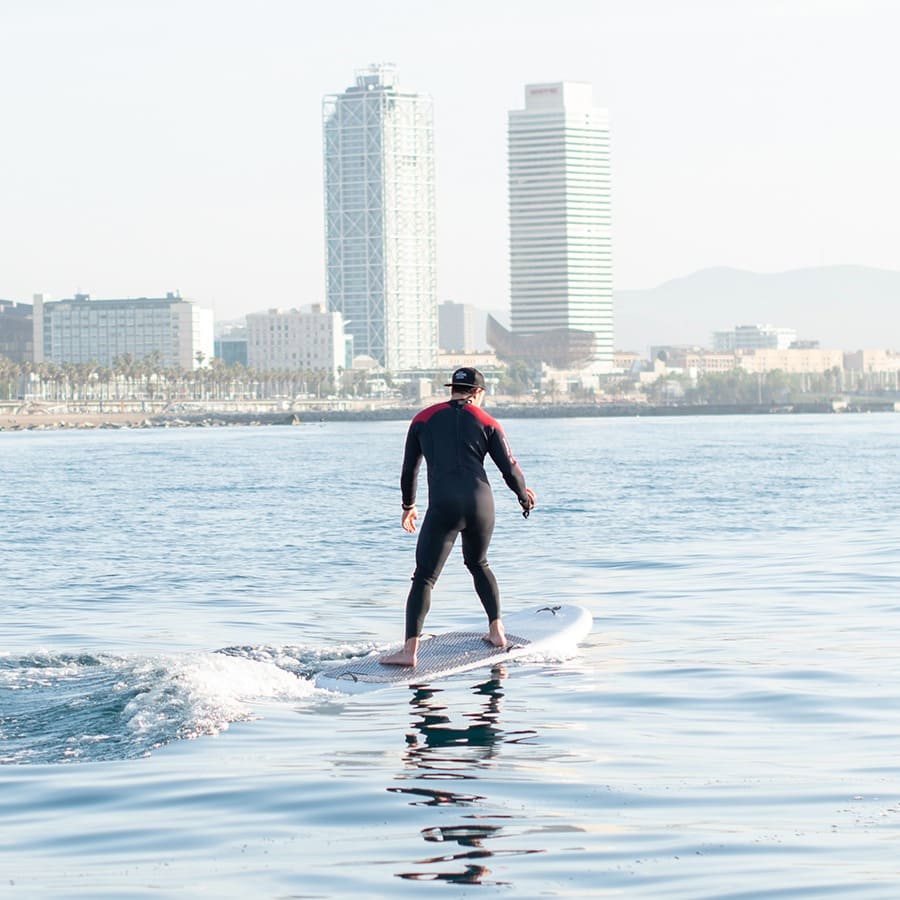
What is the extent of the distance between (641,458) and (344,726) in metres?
72.3

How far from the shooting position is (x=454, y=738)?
10.6 metres

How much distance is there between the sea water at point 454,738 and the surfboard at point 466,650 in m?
0.13

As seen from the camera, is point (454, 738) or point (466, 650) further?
point (466, 650)

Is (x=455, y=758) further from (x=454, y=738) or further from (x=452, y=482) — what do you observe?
(x=452, y=482)

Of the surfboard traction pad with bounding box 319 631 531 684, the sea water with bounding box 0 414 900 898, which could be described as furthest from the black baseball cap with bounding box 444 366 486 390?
the sea water with bounding box 0 414 900 898

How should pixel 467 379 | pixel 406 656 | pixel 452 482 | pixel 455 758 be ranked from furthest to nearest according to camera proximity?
pixel 406 656 < pixel 467 379 < pixel 452 482 < pixel 455 758

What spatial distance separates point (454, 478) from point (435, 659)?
58.4 inches

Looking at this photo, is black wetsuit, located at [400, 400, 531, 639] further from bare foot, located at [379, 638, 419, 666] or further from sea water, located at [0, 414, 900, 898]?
sea water, located at [0, 414, 900, 898]


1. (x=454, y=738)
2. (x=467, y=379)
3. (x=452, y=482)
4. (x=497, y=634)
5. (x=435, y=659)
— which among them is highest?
(x=467, y=379)

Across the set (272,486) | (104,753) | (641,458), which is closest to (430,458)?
(104,753)

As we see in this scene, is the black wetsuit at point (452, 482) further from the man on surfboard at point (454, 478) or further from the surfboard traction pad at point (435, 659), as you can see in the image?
the surfboard traction pad at point (435, 659)

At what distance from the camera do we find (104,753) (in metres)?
10.1

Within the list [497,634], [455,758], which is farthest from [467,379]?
[455,758]

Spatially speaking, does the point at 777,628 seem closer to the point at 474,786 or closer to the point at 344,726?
the point at 344,726
